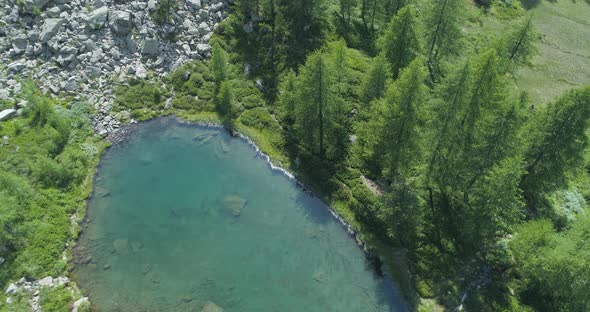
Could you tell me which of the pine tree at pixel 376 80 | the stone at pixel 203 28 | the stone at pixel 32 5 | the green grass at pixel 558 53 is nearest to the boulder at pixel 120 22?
the stone at pixel 32 5

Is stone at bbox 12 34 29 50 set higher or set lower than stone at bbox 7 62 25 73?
higher

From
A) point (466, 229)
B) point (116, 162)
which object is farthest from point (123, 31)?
point (466, 229)

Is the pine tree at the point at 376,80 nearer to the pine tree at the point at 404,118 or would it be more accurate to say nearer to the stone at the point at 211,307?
the pine tree at the point at 404,118

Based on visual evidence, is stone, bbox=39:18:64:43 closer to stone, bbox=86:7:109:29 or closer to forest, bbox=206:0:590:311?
stone, bbox=86:7:109:29

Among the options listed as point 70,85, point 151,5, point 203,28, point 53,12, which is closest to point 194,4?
point 203,28

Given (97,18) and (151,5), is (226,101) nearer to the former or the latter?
(151,5)

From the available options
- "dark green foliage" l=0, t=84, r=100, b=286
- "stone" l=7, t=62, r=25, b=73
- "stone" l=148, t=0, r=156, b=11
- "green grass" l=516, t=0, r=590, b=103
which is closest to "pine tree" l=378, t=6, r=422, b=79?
"green grass" l=516, t=0, r=590, b=103
